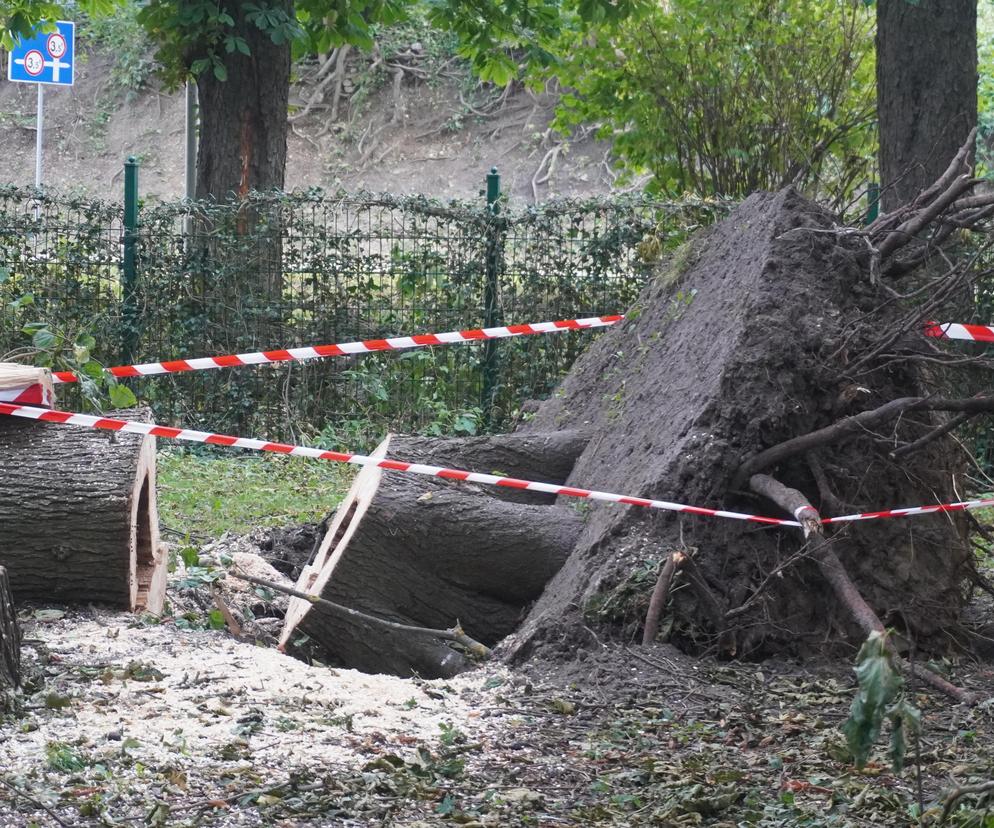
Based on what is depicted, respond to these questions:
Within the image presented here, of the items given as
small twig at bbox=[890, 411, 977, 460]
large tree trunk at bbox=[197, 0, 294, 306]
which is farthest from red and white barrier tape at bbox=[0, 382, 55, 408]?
large tree trunk at bbox=[197, 0, 294, 306]

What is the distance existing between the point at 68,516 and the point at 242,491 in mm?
4026

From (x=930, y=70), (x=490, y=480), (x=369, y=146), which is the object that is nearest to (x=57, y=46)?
(x=930, y=70)

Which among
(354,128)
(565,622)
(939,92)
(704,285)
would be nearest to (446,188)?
(354,128)

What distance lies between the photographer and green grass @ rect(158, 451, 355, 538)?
27.3ft

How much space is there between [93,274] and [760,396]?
7185 millimetres

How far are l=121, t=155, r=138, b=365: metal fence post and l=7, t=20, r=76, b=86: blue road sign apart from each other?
5.25 meters

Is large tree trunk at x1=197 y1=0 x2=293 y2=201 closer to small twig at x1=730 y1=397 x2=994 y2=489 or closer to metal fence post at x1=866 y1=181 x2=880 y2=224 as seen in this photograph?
metal fence post at x1=866 y1=181 x2=880 y2=224

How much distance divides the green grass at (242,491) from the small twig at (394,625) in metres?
2.20

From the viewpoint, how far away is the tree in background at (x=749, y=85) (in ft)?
38.0

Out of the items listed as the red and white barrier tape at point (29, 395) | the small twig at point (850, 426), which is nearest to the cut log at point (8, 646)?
the red and white barrier tape at point (29, 395)

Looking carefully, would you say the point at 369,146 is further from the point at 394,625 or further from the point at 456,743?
the point at 456,743

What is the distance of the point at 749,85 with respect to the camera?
1156cm

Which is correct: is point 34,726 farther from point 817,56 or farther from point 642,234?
point 817,56

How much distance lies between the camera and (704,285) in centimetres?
649
